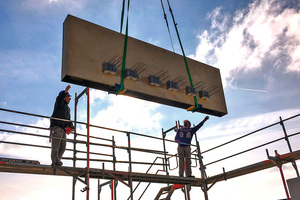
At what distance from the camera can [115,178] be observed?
9.26 meters

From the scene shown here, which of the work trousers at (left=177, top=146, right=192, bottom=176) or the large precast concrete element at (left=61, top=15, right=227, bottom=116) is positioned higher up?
the large precast concrete element at (left=61, top=15, right=227, bottom=116)

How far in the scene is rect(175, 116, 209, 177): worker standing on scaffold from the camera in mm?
11195

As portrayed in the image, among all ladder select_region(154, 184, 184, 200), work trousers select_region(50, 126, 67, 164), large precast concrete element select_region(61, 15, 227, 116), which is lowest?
ladder select_region(154, 184, 184, 200)

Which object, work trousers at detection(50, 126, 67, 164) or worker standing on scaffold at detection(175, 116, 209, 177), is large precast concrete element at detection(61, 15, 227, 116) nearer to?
worker standing on scaffold at detection(175, 116, 209, 177)

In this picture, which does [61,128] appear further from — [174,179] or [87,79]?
[174,179]

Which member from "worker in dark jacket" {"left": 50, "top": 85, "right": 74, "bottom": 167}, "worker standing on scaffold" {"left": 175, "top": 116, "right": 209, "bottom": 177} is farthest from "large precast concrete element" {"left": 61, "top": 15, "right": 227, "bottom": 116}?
"worker standing on scaffold" {"left": 175, "top": 116, "right": 209, "bottom": 177}

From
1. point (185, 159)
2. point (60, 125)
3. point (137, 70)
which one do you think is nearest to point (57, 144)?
point (60, 125)

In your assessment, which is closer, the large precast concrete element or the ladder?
the large precast concrete element

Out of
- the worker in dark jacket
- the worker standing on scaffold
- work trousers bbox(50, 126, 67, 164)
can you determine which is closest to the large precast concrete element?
the worker in dark jacket

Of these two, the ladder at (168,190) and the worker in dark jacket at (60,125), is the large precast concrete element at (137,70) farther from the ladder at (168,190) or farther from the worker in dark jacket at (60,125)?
the ladder at (168,190)

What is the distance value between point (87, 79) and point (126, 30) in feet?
6.18

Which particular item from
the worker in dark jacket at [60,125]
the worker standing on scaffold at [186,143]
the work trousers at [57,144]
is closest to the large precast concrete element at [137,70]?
the worker in dark jacket at [60,125]

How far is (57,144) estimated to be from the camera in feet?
27.4

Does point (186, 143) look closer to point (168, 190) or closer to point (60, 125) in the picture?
point (168, 190)
